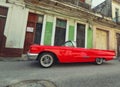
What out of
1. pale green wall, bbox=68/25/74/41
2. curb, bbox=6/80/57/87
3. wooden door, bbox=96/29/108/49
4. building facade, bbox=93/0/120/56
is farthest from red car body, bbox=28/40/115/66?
building facade, bbox=93/0/120/56

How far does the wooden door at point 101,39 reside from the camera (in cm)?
1474

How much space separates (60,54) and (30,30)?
4746 millimetres

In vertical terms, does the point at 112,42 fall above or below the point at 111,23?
below

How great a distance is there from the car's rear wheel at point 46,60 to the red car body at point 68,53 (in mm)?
166

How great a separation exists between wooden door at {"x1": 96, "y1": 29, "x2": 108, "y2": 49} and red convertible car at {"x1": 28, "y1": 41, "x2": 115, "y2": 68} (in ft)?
23.1

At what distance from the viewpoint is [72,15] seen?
12609mm

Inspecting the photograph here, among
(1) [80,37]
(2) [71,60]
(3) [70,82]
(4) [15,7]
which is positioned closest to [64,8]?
(1) [80,37]

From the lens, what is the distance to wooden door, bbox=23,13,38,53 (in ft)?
33.9

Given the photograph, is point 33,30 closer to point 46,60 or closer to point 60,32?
point 60,32

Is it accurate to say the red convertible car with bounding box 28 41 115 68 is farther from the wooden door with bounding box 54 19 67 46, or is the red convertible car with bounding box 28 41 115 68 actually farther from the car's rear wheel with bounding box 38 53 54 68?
the wooden door with bounding box 54 19 67 46

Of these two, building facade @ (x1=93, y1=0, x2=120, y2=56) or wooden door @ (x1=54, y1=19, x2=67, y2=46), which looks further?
building facade @ (x1=93, y1=0, x2=120, y2=56)

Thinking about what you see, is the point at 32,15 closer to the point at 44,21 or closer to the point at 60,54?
the point at 44,21

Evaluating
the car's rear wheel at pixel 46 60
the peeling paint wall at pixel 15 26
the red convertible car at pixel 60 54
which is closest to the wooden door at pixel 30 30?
the peeling paint wall at pixel 15 26

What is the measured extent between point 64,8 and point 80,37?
10.5ft
